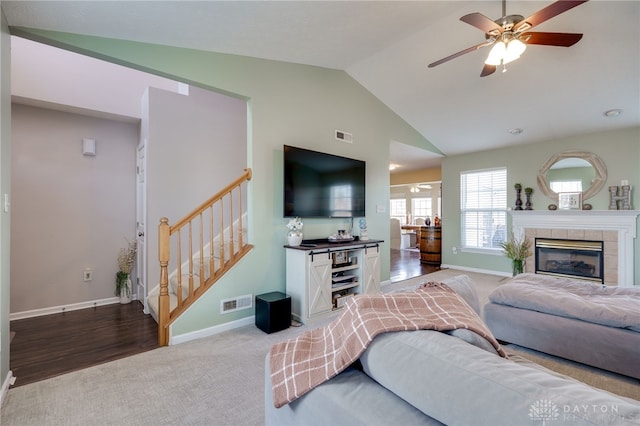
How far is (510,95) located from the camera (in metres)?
4.02

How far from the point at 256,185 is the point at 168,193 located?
1.33 metres

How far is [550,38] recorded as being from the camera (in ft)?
7.70

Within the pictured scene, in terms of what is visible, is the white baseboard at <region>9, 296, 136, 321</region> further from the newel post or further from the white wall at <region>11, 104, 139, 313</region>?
the newel post

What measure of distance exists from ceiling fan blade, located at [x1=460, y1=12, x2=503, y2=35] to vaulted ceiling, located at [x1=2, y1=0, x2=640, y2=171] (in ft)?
2.34

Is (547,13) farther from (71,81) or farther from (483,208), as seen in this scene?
(71,81)

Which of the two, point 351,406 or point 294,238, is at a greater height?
point 294,238

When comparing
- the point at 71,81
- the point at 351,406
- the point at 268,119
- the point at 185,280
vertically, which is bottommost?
the point at 185,280

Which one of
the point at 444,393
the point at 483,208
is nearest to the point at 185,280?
the point at 444,393

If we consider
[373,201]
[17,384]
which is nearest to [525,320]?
[373,201]

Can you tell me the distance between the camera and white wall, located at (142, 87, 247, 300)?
3.62 meters

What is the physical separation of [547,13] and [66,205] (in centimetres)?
533

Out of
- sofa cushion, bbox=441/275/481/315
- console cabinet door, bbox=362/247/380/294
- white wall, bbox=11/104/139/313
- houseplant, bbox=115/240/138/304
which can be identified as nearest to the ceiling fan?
sofa cushion, bbox=441/275/481/315

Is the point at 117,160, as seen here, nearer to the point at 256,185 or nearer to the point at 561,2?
the point at 256,185

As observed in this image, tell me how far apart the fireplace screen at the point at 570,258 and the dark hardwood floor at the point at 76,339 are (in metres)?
6.02
